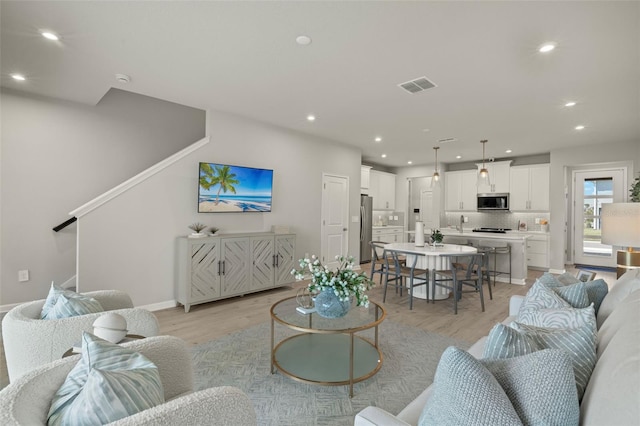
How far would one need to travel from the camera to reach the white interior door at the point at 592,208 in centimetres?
672

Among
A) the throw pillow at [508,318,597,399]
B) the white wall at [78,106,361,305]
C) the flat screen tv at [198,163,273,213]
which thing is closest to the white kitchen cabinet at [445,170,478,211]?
the white wall at [78,106,361,305]

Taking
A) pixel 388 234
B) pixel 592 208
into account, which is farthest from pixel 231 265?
pixel 592 208

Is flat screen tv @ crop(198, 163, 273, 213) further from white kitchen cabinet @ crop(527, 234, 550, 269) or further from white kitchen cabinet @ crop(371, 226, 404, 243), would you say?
white kitchen cabinet @ crop(527, 234, 550, 269)

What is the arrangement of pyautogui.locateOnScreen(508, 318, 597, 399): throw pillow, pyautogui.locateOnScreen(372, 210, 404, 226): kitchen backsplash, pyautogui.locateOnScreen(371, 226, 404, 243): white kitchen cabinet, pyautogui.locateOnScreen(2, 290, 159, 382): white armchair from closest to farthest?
pyautogui.locateOnScreen(508, 318, 597, 399): throw pillow → pyautogui.locateOnScreen(2, 290, 159, 382): white armchair → pyautogui.locateOnScreen(371, 226, 404, 243): white kitchen cabinet → pyautogui.locateOnScreen(372, 210, 404, 226): kitchen backsplash

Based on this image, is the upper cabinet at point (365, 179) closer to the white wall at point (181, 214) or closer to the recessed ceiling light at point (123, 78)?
the white wall at point (181, 214)

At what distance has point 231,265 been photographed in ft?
14.1

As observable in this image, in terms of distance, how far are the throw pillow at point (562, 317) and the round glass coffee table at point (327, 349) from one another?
0.98m

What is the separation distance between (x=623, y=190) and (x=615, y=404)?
8.04 meters

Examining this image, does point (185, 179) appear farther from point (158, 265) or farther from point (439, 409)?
point (439, 409)

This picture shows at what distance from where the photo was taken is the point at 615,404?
76 cm

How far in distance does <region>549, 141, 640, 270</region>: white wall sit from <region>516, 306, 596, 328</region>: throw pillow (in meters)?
6.06

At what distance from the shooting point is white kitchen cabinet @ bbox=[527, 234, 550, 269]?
6.73 m

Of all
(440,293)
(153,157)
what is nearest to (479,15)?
(440,293)

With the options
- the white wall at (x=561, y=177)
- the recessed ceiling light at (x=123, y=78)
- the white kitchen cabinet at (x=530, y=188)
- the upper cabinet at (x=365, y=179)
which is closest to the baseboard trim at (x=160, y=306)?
the recessed ceiling light at (x=123, y=78)
